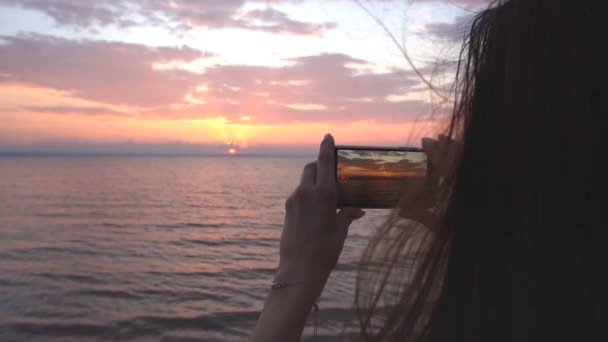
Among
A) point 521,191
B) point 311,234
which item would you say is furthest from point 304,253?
point 521,191

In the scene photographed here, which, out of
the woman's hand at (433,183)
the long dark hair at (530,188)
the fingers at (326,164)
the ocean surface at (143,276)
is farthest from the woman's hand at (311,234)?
the long dark hair at (530,188)

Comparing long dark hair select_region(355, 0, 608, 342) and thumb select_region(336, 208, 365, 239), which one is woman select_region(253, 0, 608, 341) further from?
thumb select_region(336, 208, 365, 239)

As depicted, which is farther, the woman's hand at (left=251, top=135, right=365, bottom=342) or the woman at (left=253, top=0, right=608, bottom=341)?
the woman's hand at (left=251, top=135, right=365, bottom=342)

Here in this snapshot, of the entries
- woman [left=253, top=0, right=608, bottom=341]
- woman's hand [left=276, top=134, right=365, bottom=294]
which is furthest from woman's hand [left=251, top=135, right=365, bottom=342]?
woman [left=253, top=0, right=608, bottom=341]

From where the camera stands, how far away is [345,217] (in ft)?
4.45

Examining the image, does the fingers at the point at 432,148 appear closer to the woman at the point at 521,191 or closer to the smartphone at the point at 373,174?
the woman at the point at 521,191

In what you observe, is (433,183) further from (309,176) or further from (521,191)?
(309,176)

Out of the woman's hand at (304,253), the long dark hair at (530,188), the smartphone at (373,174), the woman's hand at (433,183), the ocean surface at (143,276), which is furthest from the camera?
the ocean surface at (143,276)

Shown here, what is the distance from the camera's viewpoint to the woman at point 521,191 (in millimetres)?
934

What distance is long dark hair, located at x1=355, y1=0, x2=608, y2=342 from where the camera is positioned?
93cm

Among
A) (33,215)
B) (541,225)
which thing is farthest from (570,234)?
(33,215)

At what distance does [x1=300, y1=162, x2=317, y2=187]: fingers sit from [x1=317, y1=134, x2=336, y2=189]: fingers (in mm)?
19

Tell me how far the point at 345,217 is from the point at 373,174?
189 mm

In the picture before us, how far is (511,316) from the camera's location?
1000mm
